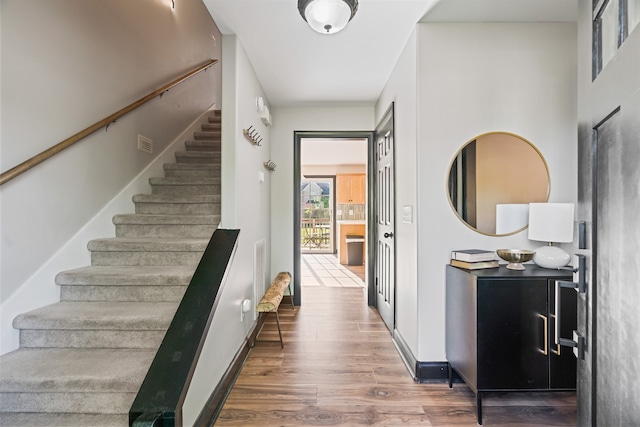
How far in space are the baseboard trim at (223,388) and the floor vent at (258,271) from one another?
1.25ft

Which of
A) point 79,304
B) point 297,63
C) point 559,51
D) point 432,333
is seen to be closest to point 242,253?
point 79,304

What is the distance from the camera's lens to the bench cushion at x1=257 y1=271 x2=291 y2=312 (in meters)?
2.61

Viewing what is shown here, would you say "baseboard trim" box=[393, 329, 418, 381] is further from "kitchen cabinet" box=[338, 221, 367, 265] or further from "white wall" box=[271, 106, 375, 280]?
"kitchen cabinet" box=[338, 221, 367, 265]

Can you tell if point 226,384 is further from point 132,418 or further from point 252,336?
point 132,418

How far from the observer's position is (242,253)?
235 cm

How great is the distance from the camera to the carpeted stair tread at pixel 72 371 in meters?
1.40

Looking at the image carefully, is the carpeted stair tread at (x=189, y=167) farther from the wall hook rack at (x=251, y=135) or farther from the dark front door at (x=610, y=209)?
the dark front door at (x=610, y=209)

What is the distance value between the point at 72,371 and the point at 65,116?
163 cm

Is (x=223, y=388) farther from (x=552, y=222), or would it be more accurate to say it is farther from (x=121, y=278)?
(x=552, y=222)

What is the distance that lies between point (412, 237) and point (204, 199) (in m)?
1.87

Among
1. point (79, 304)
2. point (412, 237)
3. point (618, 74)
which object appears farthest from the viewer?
point (412, 237)

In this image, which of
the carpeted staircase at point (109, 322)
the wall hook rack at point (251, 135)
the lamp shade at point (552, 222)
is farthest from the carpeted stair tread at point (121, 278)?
the lamp shade at point (552, 222)

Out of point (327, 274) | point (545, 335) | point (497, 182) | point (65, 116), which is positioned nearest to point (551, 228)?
point (497, 182)

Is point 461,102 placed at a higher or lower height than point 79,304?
higher
